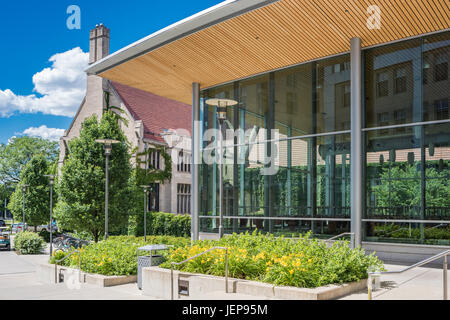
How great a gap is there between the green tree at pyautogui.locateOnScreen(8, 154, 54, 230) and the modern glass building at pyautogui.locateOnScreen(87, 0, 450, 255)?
99.3 feet

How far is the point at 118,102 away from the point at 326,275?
4646 centimetres

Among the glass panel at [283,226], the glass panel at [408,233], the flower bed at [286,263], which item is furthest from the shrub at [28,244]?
the glass panel at [408,233]

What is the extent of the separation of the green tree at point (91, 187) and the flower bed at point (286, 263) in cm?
1734

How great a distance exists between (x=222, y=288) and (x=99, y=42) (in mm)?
50099

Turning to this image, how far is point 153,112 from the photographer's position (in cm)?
5806

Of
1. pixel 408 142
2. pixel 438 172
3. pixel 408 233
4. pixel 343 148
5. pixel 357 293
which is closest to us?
pixel 357 293

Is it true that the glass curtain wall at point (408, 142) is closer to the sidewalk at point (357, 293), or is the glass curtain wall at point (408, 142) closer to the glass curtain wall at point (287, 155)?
the glass curtain wall at point (287, 155)

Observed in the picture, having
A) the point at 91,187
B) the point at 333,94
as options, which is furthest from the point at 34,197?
the point at 333,94

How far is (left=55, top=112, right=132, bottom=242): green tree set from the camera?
2750 centimetres

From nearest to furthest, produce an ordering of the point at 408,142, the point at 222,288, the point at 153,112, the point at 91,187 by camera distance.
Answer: the point at 222,288 < the point at 408,142 < the point at 91,187 < the point at 153,112

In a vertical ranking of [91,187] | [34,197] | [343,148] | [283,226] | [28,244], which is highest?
[343,148]

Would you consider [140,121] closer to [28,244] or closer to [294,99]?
[28,244]

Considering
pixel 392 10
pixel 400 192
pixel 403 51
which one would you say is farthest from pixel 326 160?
pixel 392 10

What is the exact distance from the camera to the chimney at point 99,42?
53.9 meters
